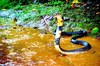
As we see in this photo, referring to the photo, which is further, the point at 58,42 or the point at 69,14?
the point at 69,14

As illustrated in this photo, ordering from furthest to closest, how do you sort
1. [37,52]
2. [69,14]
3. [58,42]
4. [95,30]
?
[69,14], [95,30], [37,52], [58,42]

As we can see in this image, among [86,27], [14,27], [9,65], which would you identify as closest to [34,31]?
[14,27]

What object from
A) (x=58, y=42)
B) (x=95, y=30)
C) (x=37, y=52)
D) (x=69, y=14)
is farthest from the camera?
(x=69, y=14)

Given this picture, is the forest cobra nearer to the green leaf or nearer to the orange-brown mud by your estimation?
the orange-brown mud

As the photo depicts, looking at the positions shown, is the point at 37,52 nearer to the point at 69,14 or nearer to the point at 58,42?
the point at 58,42

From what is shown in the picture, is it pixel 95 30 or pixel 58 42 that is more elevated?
pixel 58 42

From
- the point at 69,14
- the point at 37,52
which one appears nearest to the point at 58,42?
the point at 37,52

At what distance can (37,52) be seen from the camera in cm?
583

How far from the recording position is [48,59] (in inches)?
211

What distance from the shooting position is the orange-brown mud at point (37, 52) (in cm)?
515

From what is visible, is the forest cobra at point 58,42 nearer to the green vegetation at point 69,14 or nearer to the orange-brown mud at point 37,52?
the orange-brown mud at point 37,52

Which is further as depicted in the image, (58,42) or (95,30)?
(95,30)

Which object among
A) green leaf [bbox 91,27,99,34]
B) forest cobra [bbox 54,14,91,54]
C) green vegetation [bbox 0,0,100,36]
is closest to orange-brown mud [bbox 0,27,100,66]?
forest cobra [bbox 54,14,91,54]

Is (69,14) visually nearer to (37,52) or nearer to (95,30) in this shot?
(95,30)
